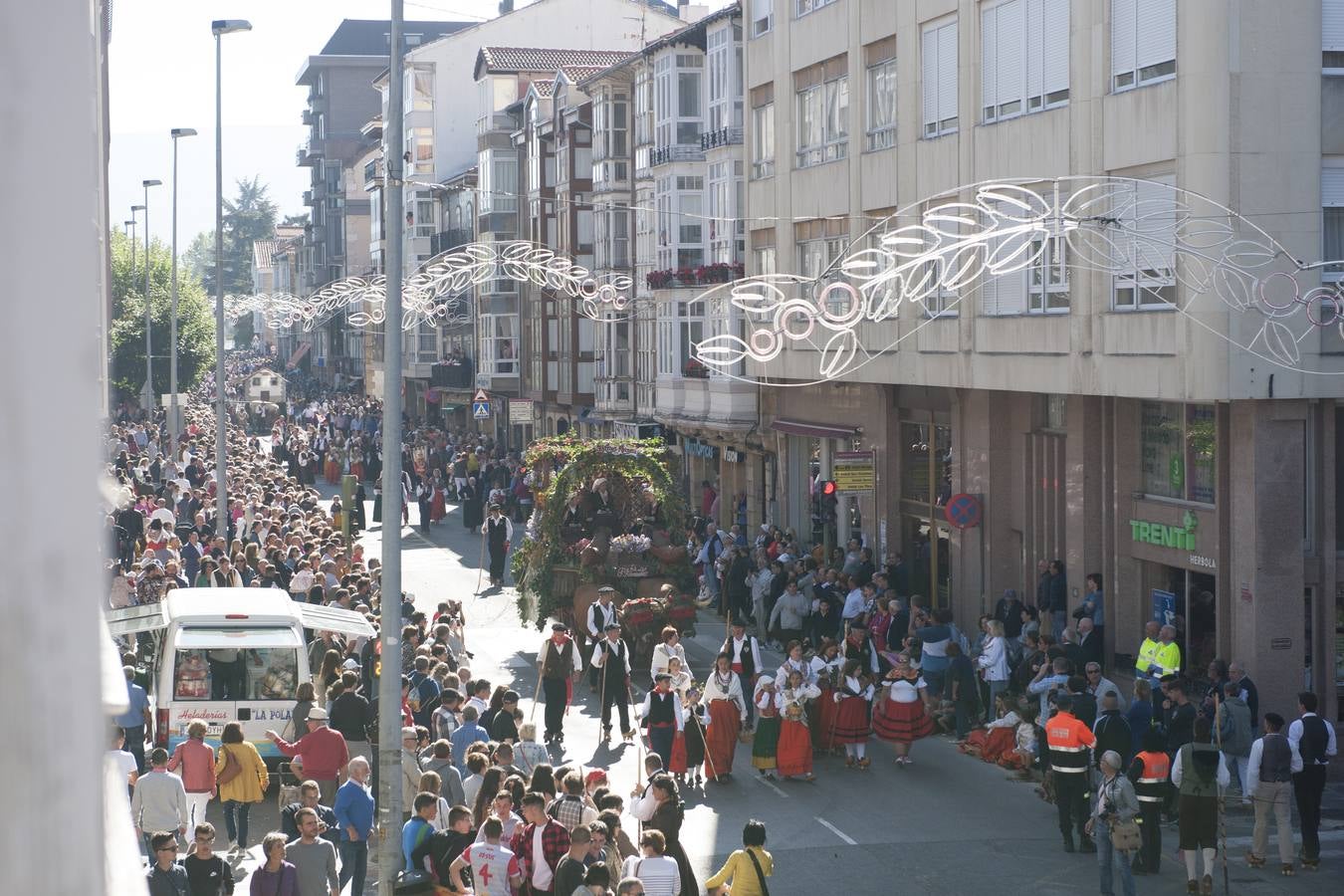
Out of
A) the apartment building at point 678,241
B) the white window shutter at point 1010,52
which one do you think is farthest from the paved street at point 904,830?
the apartment building at point 678,241

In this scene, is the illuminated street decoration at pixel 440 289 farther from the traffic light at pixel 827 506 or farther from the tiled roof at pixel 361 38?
the tiled roof at pixel 361 38

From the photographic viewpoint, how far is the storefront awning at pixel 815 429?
35094 mm

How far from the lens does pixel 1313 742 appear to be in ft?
55.3

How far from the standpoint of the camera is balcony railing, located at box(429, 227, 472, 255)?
77.9 metres

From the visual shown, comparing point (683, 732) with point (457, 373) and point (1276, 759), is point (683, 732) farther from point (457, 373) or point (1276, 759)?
point (457, 373)

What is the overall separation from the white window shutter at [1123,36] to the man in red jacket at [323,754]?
13.5m

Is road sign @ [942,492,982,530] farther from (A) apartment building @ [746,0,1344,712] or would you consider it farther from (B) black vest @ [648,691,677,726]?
(B) black vest @ [648,691,677,726]

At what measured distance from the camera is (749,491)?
4250 centimetres

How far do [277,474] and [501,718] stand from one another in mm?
28445

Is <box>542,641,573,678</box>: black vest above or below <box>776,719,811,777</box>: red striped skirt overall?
above

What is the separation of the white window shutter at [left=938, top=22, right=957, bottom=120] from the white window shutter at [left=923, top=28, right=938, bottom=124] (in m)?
0.15

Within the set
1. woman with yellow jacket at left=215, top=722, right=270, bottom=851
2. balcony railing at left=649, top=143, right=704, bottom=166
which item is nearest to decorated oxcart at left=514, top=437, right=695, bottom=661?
woman with yellow jacket at left=215, top=722, right=270, bottom=851

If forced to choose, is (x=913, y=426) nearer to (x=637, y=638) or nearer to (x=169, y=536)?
(x=637, y=638)

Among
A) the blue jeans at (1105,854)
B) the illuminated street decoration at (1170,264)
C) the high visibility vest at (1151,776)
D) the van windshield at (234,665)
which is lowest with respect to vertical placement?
the blue jeans at (1105,854)
